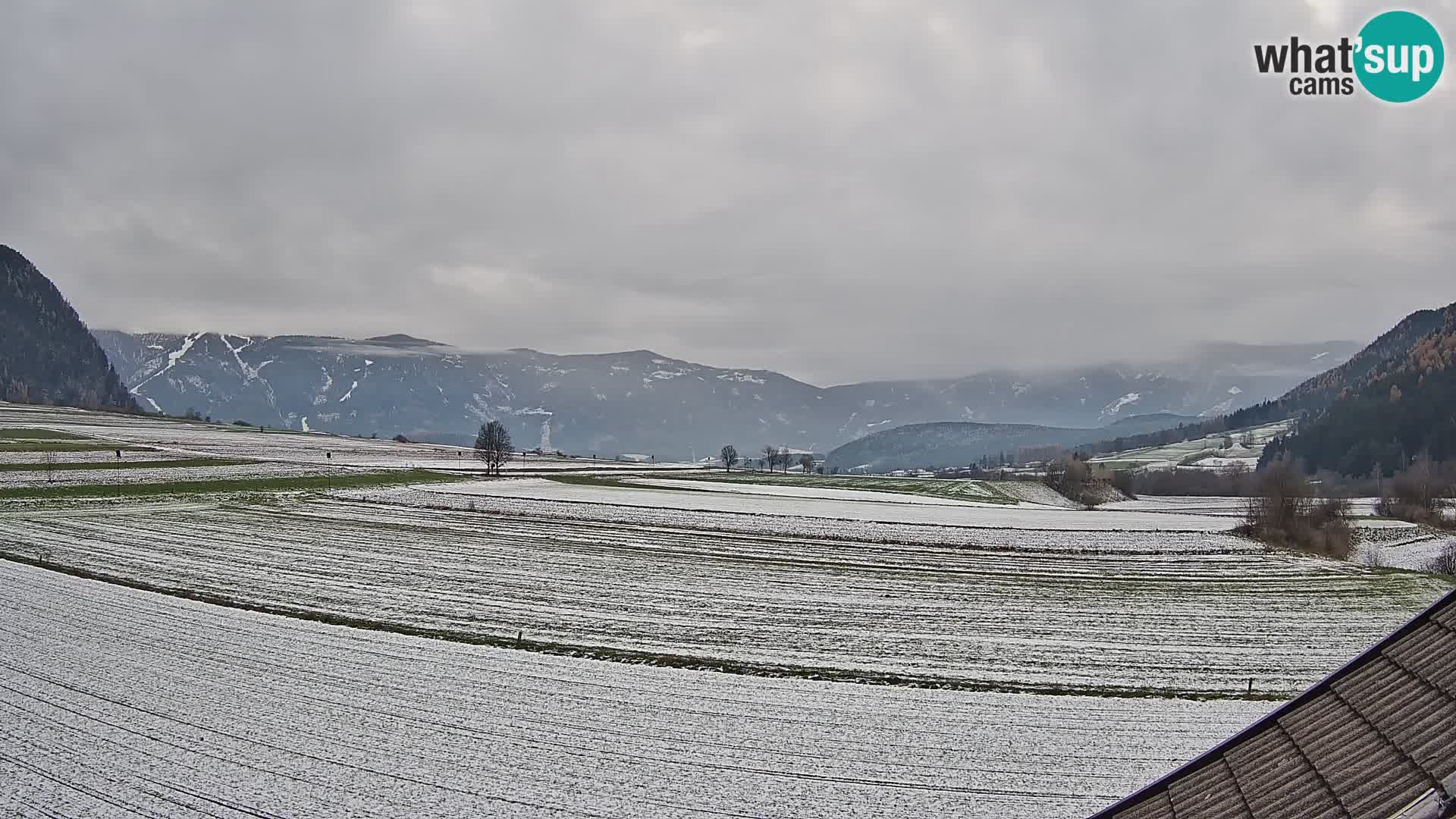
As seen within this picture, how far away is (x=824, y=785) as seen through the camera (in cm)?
1485

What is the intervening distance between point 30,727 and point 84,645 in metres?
7.07

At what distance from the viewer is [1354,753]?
17.1 feet

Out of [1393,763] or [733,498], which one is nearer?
[1393,763]

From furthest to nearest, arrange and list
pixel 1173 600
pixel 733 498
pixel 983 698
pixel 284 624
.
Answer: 1. pixel 733 498
2. pixel 1173 600
3. pixel 284 624
4. pixel 983 698

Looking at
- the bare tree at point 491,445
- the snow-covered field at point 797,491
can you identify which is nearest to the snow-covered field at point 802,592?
the snow-covered field at point 797,491

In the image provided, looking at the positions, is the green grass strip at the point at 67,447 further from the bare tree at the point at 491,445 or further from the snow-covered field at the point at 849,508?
the snow-covered field at the point at 849,508

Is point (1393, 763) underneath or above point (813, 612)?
above

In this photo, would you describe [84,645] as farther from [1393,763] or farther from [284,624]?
[1393,763]

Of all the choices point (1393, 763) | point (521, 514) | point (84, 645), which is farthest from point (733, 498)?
point (1393, 763)

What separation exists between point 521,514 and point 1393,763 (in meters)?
62.0

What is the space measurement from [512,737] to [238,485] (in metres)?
70.3

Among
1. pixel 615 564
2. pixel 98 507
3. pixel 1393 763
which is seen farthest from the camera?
pixel 98 507

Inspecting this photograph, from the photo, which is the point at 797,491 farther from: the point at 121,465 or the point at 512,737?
the point at 512,737

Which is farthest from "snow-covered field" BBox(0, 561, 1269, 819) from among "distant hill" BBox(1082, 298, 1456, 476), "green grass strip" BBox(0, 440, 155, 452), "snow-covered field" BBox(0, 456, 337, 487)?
"distant hill" BBox(1082, 298, 1456, 476)
